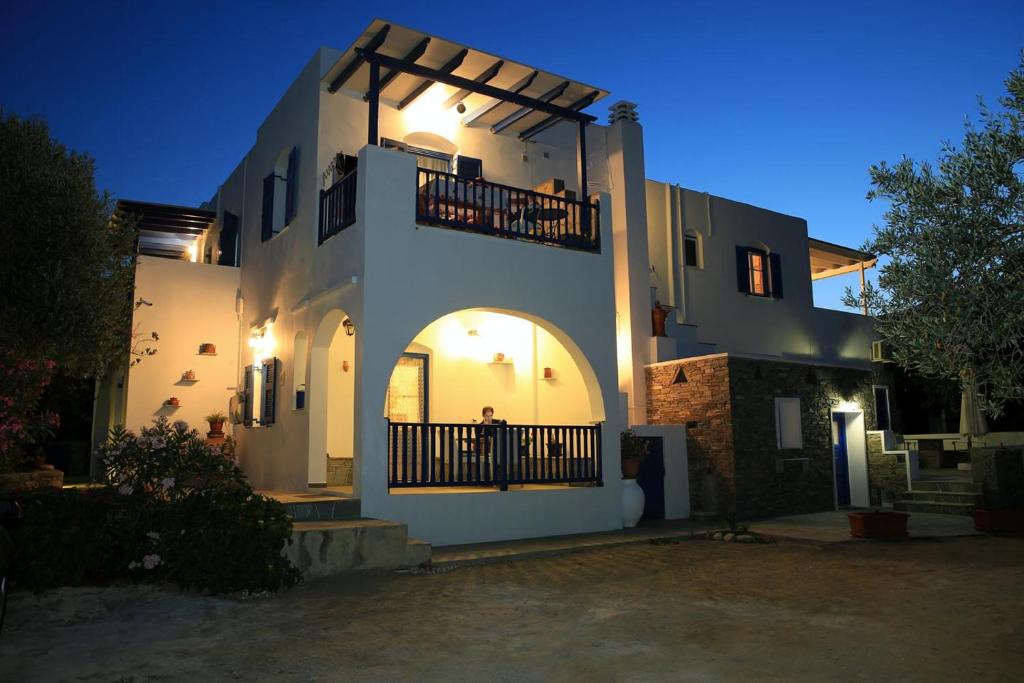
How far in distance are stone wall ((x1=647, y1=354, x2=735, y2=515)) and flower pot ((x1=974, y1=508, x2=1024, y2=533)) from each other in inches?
140

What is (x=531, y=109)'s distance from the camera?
1222 cm

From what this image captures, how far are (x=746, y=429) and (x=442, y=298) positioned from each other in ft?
19.0

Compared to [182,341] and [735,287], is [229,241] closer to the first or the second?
[182,341]

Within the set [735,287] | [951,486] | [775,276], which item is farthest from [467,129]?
[951,486]

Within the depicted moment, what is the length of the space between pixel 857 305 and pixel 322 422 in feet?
23.3

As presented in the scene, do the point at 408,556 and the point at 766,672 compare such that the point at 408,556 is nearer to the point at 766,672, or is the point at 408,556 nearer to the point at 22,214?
the point at 766,672

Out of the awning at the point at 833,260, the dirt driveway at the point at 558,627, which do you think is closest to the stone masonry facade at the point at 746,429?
the dirt driveway at the point at 558,627

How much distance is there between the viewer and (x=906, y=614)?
623 centimetres

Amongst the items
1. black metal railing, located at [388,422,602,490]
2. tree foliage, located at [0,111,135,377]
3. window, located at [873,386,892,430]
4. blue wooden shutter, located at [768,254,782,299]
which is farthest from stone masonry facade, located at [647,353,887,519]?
tree foliage, located at [0,111,135,377]

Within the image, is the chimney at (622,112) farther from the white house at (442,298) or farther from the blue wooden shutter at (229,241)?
the blue wooden shutter at (229,241)

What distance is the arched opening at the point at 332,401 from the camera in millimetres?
10797

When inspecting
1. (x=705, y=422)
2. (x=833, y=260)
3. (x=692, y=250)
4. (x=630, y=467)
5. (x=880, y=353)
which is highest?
(x=833, y=260)

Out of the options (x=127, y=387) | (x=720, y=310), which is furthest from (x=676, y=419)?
(x=127, y=387)

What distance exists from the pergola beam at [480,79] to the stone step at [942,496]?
10.7m
